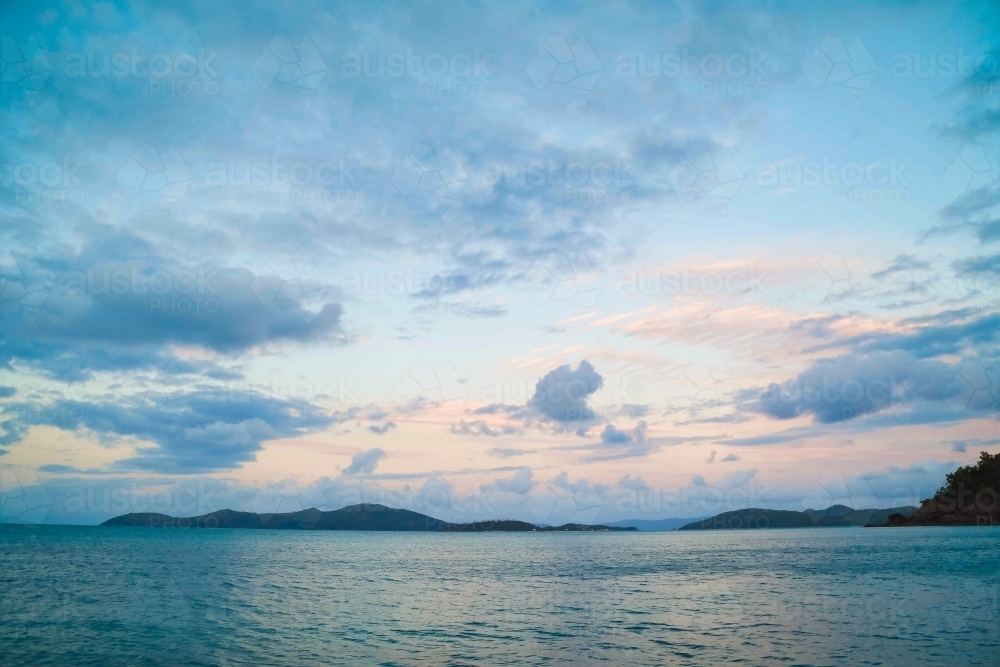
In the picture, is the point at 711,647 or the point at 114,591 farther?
the point at 114,591

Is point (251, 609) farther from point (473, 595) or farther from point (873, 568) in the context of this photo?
point (873, 568)

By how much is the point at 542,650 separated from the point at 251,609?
30.7 meters

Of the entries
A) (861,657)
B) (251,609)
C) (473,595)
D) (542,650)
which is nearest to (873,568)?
(473,595)

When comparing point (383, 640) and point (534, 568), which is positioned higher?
point (383, 640)

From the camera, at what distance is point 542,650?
120 feet

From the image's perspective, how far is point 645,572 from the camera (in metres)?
90.8

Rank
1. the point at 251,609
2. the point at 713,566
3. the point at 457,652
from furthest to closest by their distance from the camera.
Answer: the point at 713,566
the point at 251,609
the point at 457,652

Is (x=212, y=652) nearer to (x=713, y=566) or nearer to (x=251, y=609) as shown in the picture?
(x=251, y=609)

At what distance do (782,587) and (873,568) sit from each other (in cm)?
3159

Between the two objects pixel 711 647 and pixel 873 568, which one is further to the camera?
pixel 873 568

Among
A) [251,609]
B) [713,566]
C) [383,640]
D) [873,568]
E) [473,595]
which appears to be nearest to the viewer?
[383,640]

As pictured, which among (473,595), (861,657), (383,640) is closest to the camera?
(861,657)

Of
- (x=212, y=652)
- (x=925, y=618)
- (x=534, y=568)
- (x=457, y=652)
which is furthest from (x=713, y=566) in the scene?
(x=212, y=652)

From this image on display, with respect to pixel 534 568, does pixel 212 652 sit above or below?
above
